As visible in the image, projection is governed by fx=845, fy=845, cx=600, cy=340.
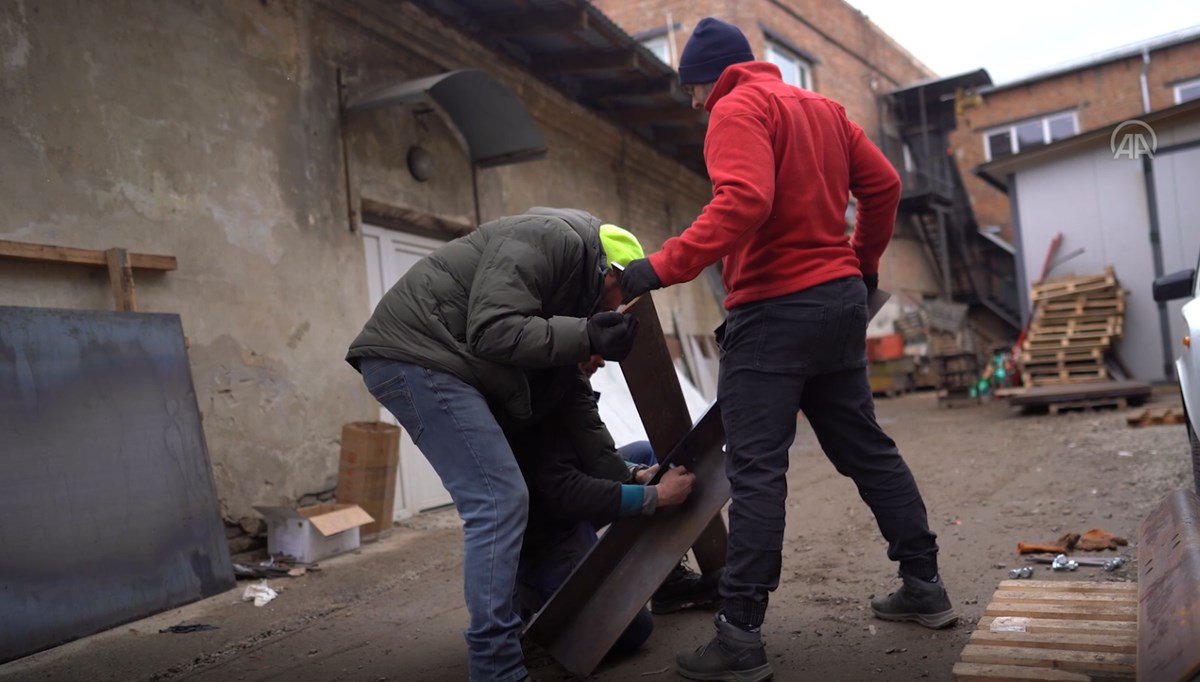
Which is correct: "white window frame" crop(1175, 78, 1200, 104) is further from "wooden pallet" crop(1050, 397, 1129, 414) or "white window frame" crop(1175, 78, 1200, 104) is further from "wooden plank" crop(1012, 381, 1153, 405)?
"wooden pallet" crop(1050, 397, 1129, 414)

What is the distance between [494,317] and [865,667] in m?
1.55

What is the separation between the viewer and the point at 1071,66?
72.1 ft

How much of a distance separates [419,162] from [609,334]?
4864mm

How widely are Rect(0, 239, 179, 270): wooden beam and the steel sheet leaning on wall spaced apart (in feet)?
1.02

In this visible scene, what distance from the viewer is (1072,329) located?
12.5 metres

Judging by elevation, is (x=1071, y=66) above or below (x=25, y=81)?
above

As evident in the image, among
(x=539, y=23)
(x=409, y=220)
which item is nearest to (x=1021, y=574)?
(x=409, y=220)

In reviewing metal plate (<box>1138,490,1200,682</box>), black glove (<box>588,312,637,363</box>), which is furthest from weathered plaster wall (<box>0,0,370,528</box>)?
metal plate (<box>1138,490,1200,682</box>)

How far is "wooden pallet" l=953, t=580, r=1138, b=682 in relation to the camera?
6.82ft

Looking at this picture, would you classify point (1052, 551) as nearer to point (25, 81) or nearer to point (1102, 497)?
point (1102, 497)

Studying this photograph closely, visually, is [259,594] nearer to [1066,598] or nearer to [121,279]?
[121,279]

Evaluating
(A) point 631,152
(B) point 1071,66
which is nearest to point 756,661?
(A) point 631,152

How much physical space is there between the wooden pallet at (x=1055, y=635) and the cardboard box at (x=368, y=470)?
3.95 meters

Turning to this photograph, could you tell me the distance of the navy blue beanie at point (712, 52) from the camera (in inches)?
110
